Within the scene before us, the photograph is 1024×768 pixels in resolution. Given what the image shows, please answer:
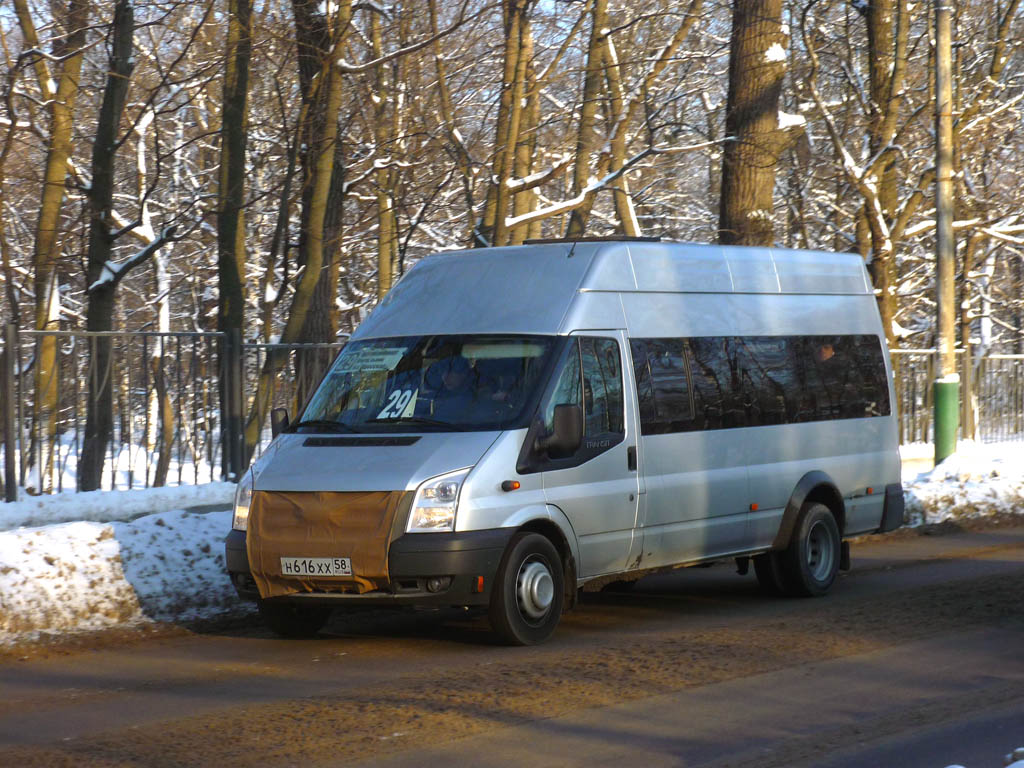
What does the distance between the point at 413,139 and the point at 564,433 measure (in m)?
11.5

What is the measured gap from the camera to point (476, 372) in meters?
8.87

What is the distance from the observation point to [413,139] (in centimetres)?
1923

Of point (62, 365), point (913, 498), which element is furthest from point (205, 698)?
point (913, 498)

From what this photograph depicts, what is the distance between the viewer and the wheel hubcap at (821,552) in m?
10.8

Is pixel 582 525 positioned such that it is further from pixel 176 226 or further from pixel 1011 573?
pixel 176 226

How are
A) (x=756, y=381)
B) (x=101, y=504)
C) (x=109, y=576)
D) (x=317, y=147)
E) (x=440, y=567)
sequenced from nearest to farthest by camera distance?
(x=440, y=567)
(x=109, y=576)
(x=756, y=381)
(x=101, y=504)
(x=317, y=147)

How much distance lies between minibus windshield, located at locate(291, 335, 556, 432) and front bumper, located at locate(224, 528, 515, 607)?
28.0 inches

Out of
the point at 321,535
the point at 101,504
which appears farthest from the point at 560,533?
the point at 101,504

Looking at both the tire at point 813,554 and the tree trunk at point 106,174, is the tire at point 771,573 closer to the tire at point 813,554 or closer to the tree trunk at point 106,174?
the tire at point 813,554

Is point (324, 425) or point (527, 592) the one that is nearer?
point (527, 592)

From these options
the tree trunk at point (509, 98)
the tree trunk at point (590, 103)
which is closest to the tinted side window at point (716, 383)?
the tree trunk at point (509, 98)

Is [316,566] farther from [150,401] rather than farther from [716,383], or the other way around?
[150,401]

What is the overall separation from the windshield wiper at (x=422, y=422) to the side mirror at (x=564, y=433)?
1.67 ft

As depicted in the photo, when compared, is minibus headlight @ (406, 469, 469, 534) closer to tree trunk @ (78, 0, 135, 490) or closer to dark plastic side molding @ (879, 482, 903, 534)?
dark plastic side molding @ (879, 482, 903, 534)
